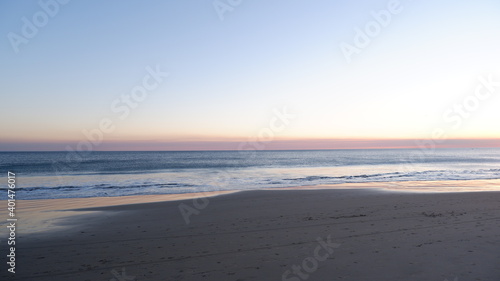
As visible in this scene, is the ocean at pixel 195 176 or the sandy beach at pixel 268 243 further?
the ocean at pixel 195 176

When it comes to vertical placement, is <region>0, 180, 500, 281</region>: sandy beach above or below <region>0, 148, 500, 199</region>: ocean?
below

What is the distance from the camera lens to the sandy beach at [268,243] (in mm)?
6543

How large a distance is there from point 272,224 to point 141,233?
14.1 feet

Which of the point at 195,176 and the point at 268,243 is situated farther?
the point at 195,176

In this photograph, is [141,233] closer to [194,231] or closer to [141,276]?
[194,231]

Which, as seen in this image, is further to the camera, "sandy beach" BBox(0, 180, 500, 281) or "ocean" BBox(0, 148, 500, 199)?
"ocean" BBox(0, 148, 500, 199)

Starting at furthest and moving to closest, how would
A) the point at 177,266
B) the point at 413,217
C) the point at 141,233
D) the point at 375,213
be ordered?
1. the point at 375,213
2. the point at 413,217
3. the point at 141,233
4. the point at 177,266

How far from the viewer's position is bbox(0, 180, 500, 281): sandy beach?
6.54 metres

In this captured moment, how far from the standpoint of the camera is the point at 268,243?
8.58m

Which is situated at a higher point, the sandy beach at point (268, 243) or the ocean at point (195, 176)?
the ocean at point (195, 176)

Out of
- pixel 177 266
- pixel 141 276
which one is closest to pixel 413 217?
pixel 177 266

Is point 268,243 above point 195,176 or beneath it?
beneath

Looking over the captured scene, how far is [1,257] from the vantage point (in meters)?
7.87

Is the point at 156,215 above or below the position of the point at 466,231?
above
